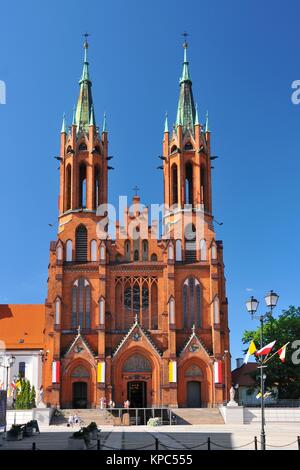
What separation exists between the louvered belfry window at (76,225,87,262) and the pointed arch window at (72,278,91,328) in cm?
260

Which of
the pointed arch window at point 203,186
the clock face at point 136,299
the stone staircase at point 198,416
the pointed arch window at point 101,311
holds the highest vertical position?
the pointed arch window at point 203,186

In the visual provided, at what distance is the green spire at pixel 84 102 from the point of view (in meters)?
75.7

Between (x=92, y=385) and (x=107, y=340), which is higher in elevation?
(x=107, y=340)

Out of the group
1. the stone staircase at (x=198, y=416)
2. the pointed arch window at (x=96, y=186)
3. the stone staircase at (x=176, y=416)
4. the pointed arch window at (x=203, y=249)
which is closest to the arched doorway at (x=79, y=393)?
the stone staircase at (x=176, y=416)

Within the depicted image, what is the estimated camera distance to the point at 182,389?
6512 centimetres

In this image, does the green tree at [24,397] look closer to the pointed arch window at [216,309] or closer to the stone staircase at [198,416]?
the stone staircase at [198,416]

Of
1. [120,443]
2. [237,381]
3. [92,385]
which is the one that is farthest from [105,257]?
[120,443]

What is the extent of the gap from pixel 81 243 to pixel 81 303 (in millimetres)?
6565

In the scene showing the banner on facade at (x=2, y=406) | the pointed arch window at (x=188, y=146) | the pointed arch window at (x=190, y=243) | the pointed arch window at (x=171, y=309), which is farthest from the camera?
the pointed arch window at (x=188, y=146)

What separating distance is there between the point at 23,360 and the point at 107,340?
18915 millimetres

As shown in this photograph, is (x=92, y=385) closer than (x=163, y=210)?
Yes

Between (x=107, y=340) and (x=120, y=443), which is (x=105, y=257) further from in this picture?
(x=120, y=443)

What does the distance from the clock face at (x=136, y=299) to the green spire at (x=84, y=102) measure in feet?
64.0

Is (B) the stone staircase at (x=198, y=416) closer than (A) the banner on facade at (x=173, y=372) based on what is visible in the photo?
Yes
